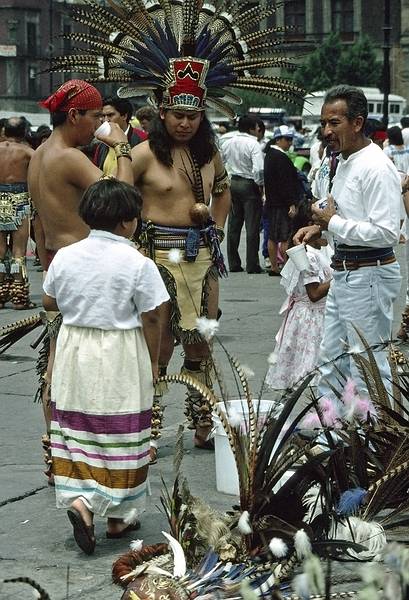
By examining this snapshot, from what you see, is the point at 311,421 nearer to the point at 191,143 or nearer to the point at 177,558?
the point at 177,558

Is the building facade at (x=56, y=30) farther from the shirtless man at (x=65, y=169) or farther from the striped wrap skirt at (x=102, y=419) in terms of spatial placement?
the striped wrap skirt at (x=102, y=419)

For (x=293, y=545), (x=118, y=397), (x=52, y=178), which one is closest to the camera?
(x=293, y=545)

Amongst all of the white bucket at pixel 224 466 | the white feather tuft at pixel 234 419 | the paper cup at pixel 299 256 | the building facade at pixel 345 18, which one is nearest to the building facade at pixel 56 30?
the building facade at pixel 345 18

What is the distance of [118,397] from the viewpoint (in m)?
5.29

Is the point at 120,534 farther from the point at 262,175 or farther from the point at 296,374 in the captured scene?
the point at 262,175

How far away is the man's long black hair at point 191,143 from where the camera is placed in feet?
22.5

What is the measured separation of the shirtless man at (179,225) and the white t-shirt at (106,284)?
4.62 feet

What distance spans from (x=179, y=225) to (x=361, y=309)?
1.07m

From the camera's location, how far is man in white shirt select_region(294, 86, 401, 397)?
20.9 ft

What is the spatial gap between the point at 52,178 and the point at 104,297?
3.72ft

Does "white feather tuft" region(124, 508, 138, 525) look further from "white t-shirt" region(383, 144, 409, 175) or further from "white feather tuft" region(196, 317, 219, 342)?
"white t-shirt" region(383, 144, 409, 175)

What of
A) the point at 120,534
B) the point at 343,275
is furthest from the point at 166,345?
the point at 120,534

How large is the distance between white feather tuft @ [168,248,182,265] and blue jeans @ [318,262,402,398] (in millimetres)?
820

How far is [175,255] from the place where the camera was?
6.55 metres
